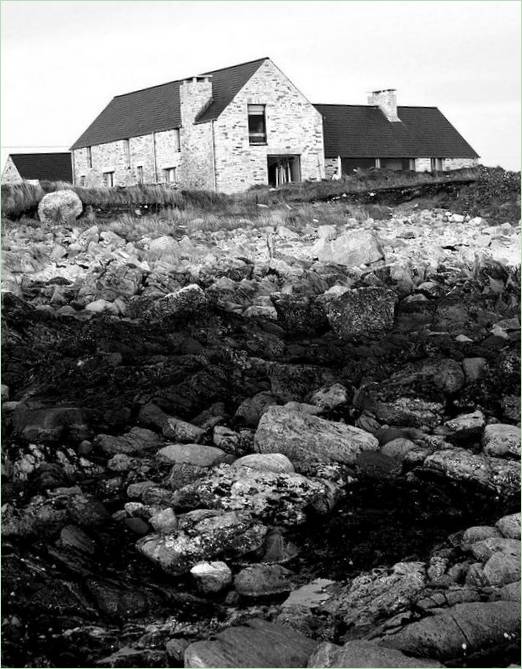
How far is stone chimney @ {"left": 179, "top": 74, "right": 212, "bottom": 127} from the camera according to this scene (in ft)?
111

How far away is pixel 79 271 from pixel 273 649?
1230 cm

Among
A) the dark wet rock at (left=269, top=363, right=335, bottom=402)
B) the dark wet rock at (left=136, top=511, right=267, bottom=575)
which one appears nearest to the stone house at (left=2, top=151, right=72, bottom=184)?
the dark wet rock at (left=269, top=363, right=335, bottom=402)

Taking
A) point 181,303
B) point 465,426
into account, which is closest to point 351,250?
point 181,303

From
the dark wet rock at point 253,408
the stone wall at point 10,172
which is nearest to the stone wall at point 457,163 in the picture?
the stone wall at point 10,172

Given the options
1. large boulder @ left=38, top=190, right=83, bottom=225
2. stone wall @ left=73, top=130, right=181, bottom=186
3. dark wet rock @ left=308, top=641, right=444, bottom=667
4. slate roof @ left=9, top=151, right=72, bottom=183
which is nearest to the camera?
dark wet rock @ left=308, top=641, right=444, bottom=667

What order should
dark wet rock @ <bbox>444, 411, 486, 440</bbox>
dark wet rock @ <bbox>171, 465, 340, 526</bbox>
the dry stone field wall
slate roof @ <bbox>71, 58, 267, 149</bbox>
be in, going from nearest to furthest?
1. the dry stone field wall
2. dark wet rock @ <bbox>171, 465, 340, 526</bbox>
3. dark wet rock @ <bbox>444, 411, 486, 440</bbox>
4. slate roof @ <bbox>71, 58, 267, 149</bbox>

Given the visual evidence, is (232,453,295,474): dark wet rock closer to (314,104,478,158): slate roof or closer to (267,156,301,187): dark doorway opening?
(267,156,301,187): dark doorway opening

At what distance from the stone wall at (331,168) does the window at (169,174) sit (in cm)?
541

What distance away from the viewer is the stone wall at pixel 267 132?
Answer: 3291 cm

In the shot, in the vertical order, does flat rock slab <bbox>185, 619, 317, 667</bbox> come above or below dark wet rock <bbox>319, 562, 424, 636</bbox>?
above

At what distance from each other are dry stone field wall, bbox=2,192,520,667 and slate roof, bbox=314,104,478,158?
19.5m

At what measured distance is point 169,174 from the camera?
35219mm

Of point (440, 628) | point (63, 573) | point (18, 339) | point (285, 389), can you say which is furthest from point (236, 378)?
point (440, 628)

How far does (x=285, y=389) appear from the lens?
1260 cm
